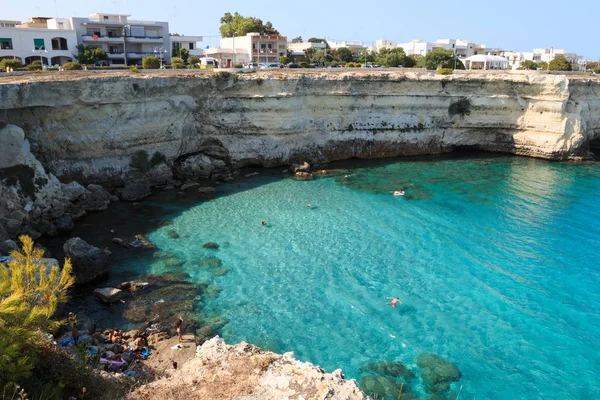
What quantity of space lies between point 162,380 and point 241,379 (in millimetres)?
2460

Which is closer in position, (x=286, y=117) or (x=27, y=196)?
(x=27, y=196)

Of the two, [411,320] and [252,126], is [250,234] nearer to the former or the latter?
[411,320]

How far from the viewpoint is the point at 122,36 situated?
61.2 m

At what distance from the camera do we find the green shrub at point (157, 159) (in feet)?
109

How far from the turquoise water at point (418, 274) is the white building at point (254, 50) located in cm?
4668

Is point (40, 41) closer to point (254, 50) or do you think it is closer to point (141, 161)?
point (254, 50)

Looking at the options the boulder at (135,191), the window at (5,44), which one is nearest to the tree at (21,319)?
the boulder at (135,191)

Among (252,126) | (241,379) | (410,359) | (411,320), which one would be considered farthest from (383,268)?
(252,126)

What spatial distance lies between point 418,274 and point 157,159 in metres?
21.6

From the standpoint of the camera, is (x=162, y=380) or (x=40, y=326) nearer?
(x=40, y=326)

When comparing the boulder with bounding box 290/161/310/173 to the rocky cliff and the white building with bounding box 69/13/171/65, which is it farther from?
the white building with bounding box 69/13/171/65

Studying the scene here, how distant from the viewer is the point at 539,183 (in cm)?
3453

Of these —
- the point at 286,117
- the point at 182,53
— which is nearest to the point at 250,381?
the point at 286,117

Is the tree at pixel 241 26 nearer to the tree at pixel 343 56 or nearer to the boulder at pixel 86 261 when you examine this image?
the tree at pixel 343 56
